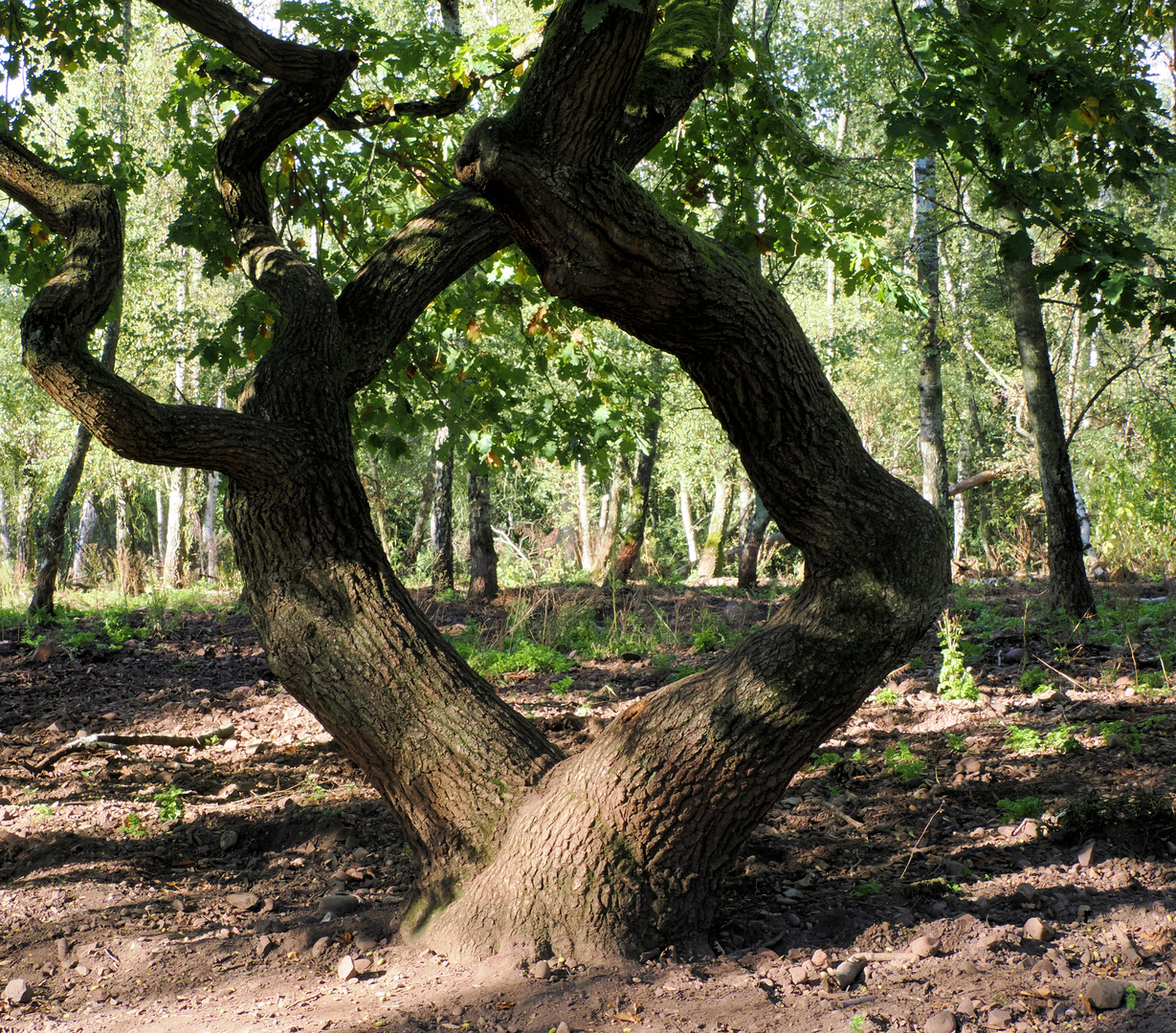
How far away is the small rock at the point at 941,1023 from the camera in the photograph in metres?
1.96

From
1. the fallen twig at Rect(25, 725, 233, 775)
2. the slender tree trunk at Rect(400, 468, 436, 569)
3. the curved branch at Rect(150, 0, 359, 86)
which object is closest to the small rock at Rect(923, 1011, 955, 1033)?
the curved branch at Rect(150, 0, 359, 86)

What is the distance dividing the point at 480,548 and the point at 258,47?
7026mm

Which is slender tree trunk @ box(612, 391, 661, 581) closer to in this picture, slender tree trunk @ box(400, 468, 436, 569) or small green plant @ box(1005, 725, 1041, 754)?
slender tree trunk @ box(400, 468, 436, 569)

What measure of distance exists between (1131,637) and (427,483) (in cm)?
1247

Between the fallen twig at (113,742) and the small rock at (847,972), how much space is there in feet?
12.1

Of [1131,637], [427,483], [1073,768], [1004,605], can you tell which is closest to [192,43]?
[1073,768]

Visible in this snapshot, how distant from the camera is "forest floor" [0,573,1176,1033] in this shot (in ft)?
7.11

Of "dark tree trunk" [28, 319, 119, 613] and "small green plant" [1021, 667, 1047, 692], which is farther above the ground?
"dark tree trunk" [28, 319, 119, 613]

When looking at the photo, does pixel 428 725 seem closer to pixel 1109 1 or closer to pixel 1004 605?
pixel 1109 1

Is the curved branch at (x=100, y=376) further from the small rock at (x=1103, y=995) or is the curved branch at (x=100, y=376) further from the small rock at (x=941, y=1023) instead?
the small rock at (x=1103, y=995)

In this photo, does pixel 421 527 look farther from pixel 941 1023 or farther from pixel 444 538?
pixel 941 1023

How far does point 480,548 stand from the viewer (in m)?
10.0

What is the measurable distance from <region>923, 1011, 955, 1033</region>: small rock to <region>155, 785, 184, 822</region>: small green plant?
299 cm

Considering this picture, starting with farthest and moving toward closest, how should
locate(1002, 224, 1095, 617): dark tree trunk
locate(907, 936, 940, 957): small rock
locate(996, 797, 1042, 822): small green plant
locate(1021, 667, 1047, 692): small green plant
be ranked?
locate(1002, 224, 1095, 617): dark tree trunk
locate(1021, 667, 1047, 692): small green plant
locate(996, 797, 1042, 822): small green plant
locate(907, 936, 940, 957): small rock
